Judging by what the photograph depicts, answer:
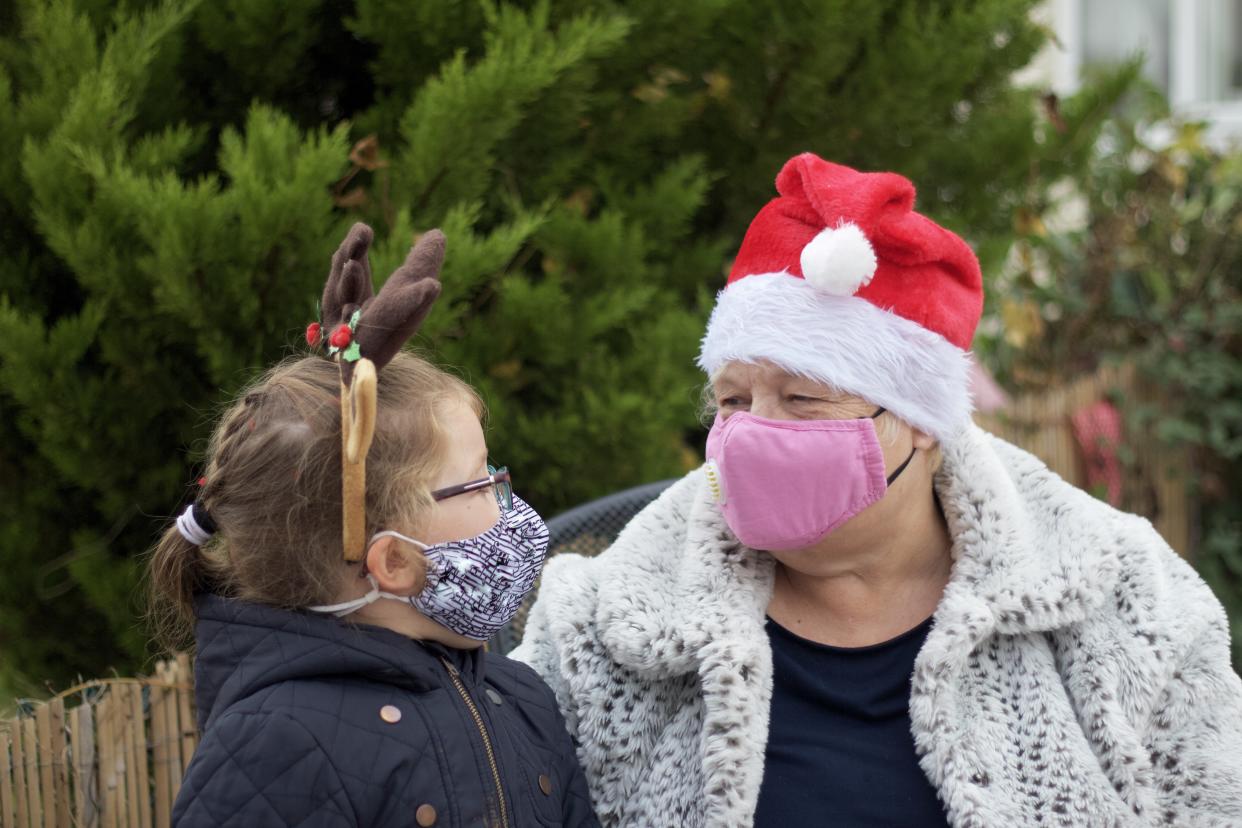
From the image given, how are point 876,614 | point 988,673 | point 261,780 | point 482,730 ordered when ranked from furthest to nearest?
point 876,614, point 988,673, point 482,730, point 261,780

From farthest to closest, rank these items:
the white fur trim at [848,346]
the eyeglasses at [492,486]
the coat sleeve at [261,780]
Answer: the white fur trim at [848,346] → the eyeglasses at [492,486] → the coat sleeve at [261,780]

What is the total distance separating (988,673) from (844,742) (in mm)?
268

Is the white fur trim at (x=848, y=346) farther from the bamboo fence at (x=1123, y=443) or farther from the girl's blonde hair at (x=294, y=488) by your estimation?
the bamboo fence at (x=1123, y=443)

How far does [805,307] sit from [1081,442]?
3184 millimetres

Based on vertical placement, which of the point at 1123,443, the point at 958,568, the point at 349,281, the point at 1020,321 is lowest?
the point at 1123,443

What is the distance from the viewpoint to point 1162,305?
5.03 metres

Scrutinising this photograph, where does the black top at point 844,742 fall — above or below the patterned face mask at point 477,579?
below

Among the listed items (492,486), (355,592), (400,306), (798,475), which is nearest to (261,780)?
(355,592)

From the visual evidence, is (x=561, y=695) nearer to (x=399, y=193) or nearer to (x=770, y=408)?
(x=770, y=408)

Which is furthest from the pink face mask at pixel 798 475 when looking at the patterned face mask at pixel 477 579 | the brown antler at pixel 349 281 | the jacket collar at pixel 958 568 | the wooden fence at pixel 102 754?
the wooden fence at pixel 102 754

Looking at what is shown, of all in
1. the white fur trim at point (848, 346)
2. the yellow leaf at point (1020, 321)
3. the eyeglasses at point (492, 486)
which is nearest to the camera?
the eyeglasses at point (492, 486)

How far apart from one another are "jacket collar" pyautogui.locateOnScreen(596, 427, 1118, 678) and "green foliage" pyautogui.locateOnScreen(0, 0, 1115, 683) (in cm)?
66

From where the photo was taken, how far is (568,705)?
2305 millimetres

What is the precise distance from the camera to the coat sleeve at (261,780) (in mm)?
1694
